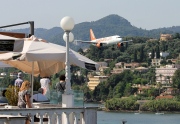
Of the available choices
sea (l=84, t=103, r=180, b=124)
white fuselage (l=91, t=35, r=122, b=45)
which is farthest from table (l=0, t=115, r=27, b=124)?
white fuselage (l=91, t=35, r=122, b=45)

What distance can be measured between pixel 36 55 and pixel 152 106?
5074 inches

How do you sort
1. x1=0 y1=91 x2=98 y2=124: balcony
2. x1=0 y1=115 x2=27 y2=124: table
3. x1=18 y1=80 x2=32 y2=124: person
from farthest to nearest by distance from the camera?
x1=18 y1=80 x2=32 y2=124: person < x1=0 y1=91 x2=98 y2=124: balcony < x1=0 y1=115 x2=27 y2=124: table

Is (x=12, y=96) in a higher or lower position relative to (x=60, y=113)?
higher

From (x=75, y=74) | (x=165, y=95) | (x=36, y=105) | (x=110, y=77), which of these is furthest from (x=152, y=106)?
(x=36, y=105)

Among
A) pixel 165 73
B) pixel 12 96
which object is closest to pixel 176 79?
pixel 165 73

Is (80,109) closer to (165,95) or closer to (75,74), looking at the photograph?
(165,95)

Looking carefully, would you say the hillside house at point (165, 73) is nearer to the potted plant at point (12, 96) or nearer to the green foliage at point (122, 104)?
the green foliage at point (122, 104)

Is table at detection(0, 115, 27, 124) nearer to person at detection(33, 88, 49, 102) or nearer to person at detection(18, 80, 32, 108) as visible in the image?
person at detection(18, 80, 32, 108)

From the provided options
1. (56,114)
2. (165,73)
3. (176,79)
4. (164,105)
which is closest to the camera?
(56,114)

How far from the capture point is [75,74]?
186500mm

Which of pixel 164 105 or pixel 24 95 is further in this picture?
pixel 164 105

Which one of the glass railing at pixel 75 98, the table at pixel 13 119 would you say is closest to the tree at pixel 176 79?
the glass railing at pixel 75 98

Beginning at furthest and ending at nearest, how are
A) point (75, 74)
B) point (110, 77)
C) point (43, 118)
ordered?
point (75, 74)
point (110, 77)
point (43, 118)

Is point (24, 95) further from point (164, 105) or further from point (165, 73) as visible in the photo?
point (165, 73)
